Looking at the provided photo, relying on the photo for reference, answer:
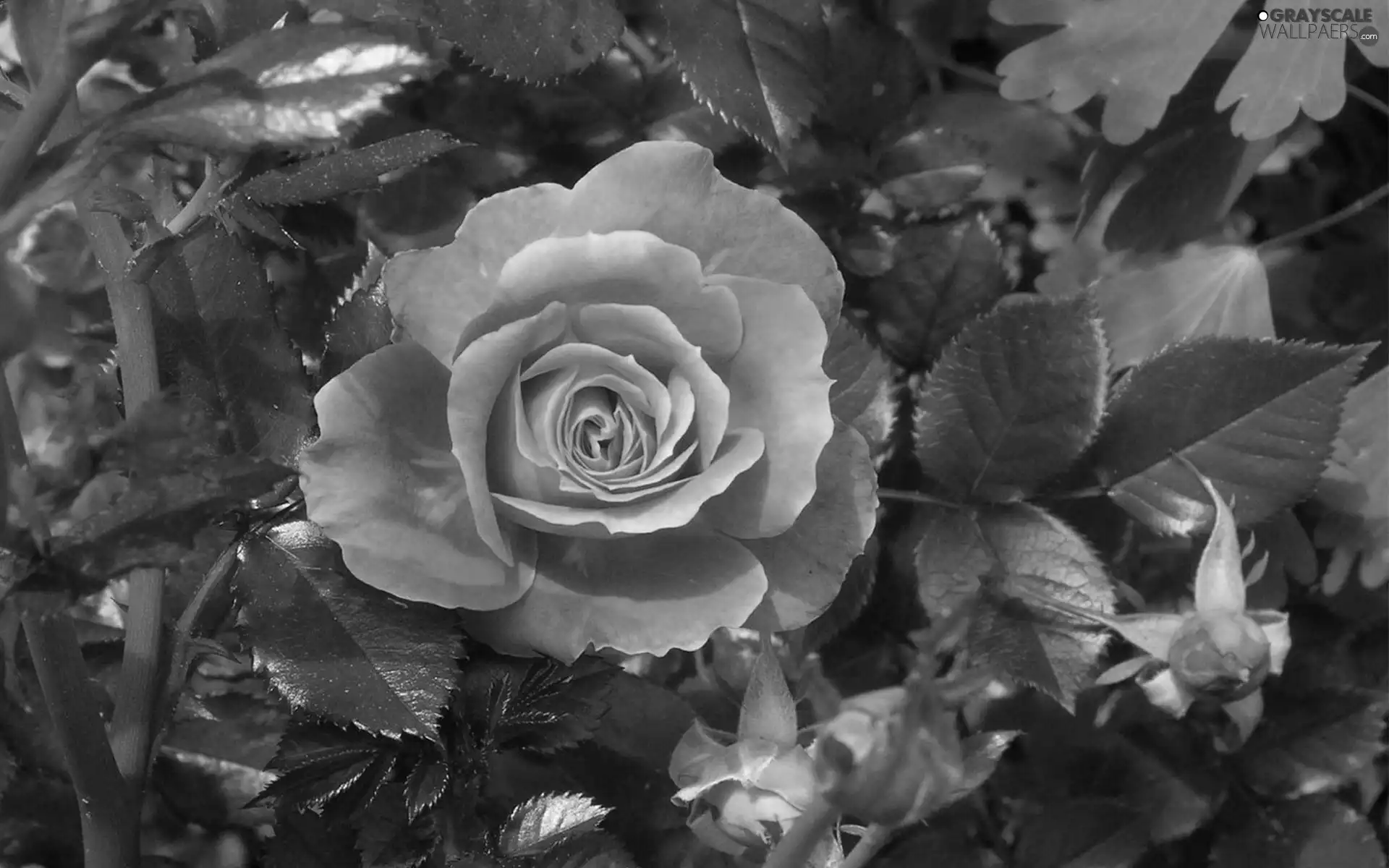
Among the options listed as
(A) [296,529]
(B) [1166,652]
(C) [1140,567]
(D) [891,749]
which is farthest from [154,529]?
(C) [1140,567]

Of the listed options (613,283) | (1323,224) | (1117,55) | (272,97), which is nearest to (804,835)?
(613,283)

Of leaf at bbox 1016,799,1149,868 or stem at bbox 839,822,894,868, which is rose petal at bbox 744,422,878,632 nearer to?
stem at bbox 839,822,894,868

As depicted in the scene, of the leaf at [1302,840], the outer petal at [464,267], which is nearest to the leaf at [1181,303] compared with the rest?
the leaf at [1302,840]

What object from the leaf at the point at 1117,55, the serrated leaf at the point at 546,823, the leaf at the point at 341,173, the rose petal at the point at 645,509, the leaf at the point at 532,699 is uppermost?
the leaf at the point at 341,173

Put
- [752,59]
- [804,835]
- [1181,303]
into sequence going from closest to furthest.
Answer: [804,835]
[752,59]
[1181,303]

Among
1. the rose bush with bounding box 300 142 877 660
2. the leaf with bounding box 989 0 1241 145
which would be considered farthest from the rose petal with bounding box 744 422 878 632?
the leaf with bounding box 989 0 1241 145

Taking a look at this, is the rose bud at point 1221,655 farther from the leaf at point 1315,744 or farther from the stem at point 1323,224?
the stem at point 1323,224

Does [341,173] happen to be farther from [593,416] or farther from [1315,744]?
[1315,744]
